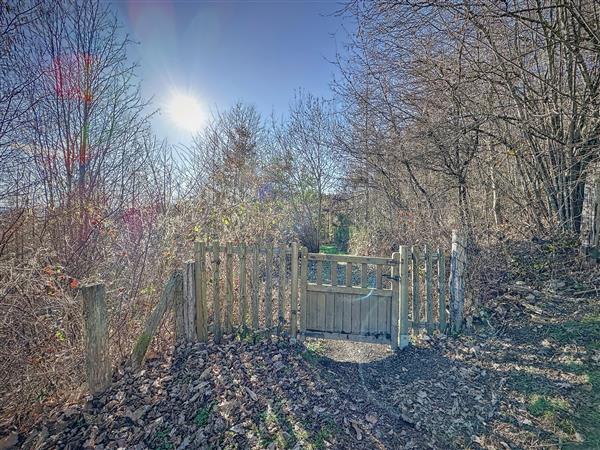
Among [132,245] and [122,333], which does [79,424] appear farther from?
[132,245]

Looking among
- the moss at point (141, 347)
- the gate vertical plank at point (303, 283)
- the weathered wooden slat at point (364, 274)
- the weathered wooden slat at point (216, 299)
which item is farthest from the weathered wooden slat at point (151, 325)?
the weathered wooden slat at point (364, 274)

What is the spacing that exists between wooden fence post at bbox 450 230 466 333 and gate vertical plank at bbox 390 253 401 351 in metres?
0.95

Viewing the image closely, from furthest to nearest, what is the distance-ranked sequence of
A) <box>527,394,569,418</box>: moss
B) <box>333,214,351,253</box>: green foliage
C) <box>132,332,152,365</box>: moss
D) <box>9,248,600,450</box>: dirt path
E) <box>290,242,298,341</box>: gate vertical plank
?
<box>333,214,351,253</box>: green foliage → <box>290,242,298,341</box>: gate vertical plank → <box>132,332,152,365</box>: moss → <box>527,394,569,418</box>: moss → <box>9,248,600,450</box>: dirt path

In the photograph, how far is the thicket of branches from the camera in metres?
3.19

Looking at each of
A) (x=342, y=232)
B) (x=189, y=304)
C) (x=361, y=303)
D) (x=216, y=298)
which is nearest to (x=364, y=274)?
(x=361, y=303)

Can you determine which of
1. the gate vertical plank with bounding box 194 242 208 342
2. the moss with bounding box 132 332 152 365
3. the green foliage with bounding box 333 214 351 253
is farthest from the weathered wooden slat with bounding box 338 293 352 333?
the green foliage with bounding box 333 214 351 253

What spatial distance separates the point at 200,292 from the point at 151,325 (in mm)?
709

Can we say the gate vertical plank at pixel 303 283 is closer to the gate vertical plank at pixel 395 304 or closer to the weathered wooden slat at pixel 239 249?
the weathered wooden slat at pixel 239 249

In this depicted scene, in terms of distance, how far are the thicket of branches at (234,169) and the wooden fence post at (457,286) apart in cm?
67

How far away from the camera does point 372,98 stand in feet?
24.7

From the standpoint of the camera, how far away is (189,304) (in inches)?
153

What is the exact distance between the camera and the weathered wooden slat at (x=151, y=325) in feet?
11.0

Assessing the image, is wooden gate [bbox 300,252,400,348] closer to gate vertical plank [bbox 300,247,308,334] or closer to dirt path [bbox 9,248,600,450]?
gate vertical plank [bbox 300,247,308,334]

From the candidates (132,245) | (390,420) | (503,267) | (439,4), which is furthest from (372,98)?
(390,420)
